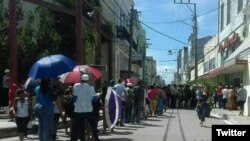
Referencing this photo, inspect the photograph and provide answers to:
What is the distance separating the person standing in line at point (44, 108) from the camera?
10617 mm

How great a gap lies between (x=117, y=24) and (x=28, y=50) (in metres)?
22.1

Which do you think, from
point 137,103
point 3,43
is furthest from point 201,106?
point 3,43

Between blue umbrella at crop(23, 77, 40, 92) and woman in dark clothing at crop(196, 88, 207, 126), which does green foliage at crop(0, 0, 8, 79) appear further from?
blue umbrella at crop(23, 77, 40, 92)

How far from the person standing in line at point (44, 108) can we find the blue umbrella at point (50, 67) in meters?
1.07

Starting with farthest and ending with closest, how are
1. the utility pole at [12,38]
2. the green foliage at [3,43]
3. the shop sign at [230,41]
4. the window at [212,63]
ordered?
1. the window at [212,63]
2. the shop sign at [230,41]
3. the green foliage at [3,43]
4. the utility pole at [12,38]

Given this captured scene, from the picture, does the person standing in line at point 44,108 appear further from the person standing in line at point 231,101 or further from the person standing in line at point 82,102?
the person standing in line at point 231,101

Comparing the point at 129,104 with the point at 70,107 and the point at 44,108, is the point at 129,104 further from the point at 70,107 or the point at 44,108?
the point at 44,108

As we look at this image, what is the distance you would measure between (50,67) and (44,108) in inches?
65.8

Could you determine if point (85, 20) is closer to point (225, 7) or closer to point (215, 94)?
point (215, 94)

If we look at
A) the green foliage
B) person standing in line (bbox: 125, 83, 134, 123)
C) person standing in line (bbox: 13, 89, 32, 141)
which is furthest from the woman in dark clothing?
the green foliage

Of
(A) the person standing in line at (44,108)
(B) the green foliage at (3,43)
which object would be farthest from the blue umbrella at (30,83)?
(B) the green foliage at (3,43)

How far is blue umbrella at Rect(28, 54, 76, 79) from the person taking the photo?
11.9m

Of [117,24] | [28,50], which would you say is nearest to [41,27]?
[28,50]

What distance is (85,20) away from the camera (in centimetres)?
3684
